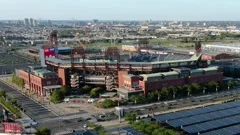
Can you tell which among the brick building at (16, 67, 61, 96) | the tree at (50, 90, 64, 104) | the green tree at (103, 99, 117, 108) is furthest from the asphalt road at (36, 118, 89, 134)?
the brick building at (16, 67, 61, 96)

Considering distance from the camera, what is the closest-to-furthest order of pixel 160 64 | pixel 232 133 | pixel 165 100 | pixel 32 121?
pixel 232 133, pixel 32 121, pixel 165 100, pixel 160 64

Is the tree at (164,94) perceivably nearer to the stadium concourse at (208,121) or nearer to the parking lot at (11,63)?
the stadium concourse at (208,121)

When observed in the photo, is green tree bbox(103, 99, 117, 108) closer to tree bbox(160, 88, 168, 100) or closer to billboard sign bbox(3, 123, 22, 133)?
tree bbox(160, 88, 168, 100)

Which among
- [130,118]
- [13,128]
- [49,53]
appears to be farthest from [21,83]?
[13,128]

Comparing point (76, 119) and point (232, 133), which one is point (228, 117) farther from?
point (76, 119)

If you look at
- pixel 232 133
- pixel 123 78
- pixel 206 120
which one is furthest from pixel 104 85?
pixel 232 133

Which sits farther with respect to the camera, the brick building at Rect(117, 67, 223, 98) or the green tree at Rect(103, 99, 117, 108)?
the brick building at Rect(117, 67, 223, 98)

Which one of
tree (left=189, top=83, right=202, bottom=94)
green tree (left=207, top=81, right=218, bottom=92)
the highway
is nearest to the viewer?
the highway
